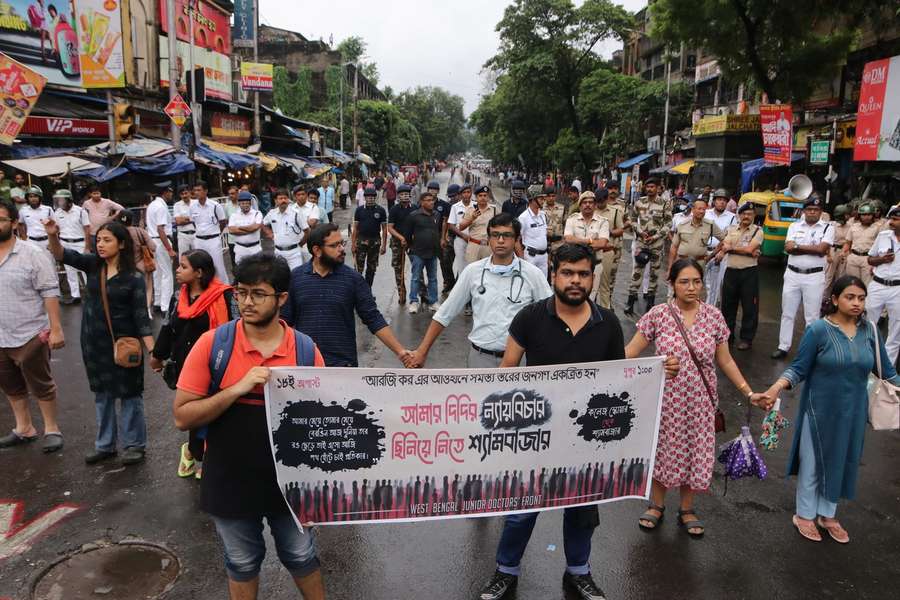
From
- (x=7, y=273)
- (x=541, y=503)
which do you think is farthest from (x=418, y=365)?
(x=7, y=273)

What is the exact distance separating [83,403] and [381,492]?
4.60 m

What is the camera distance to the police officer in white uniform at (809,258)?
7984 millimetres

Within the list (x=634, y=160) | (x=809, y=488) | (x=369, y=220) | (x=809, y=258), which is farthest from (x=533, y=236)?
(x=634, y=160)

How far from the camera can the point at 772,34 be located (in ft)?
65.7

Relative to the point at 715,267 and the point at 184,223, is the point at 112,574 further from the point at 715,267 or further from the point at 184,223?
the point at 715,267

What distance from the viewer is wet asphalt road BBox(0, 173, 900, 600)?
3.82 m

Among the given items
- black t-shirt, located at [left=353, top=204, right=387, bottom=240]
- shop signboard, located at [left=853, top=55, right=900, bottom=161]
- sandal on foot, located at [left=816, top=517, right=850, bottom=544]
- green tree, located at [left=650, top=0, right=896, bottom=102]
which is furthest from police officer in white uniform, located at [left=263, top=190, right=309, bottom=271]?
shop signboard, located at [left=853, top=55, right=900, bottom=161]

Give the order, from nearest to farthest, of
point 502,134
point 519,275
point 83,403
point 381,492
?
point 381,492
point 519,275
point 83,403
point 502,134

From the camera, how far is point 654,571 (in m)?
3.99

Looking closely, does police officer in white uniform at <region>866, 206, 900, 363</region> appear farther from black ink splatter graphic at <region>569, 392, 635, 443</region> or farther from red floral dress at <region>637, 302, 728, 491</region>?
black ink splatter graphic at <region>569, 392, 635, 443</region>

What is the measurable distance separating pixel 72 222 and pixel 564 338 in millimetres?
9269

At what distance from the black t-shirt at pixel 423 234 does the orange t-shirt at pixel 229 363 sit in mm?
7576

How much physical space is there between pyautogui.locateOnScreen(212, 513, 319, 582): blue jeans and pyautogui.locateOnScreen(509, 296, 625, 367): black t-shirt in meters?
1.42

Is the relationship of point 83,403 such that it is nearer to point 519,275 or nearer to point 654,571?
point 519,275
